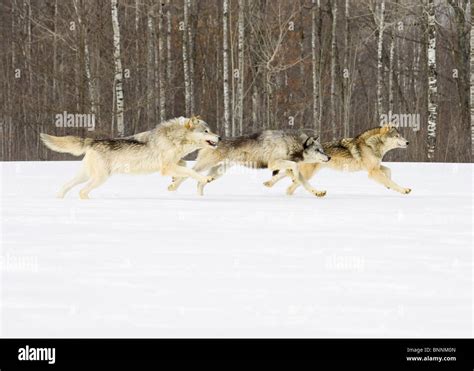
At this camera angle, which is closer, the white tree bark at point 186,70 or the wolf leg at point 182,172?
the wolf leg at point 182,172

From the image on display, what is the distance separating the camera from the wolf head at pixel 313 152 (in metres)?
10.1

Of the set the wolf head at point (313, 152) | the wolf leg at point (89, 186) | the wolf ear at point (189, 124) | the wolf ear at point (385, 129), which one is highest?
the wolf ear at point (189, 124)

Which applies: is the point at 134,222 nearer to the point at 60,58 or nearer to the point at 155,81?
the point at 155,81

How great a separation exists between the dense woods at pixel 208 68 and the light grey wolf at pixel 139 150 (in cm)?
1334

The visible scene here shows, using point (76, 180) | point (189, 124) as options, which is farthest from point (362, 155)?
point (76, 180)

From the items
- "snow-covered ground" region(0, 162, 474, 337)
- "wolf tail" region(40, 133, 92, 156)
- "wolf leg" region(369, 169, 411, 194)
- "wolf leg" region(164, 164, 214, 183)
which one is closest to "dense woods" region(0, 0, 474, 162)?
"wolf leg" region(369, 169, 411, 194)

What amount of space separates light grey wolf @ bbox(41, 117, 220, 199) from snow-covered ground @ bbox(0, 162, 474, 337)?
A: 389 millimetres

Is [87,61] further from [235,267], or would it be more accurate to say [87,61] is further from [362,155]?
[235,267]

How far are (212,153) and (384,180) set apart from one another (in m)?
2.20

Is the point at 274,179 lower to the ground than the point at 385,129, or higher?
lower

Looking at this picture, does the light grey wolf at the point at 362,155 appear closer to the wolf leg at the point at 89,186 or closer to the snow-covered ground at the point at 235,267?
the snow-covered ground at the point at 235,267

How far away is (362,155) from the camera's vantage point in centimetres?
1046

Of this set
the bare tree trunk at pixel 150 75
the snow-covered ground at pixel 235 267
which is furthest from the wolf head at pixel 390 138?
the bare tree trunk at pixel 150 75

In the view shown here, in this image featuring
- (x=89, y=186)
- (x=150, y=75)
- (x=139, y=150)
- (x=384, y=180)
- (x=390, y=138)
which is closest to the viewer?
(x=89, y=186)
